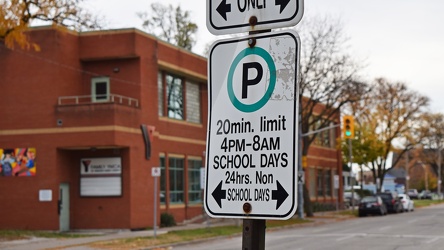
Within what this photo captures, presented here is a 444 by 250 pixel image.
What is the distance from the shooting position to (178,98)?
3909cm

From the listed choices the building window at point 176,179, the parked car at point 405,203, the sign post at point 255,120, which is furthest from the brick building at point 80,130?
the sign post at point 255,120

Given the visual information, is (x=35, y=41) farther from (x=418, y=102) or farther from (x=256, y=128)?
(x=418, y=102)

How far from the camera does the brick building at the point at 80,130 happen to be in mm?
31516

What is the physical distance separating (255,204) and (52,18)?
22952mm

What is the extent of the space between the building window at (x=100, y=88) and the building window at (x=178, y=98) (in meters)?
3.06

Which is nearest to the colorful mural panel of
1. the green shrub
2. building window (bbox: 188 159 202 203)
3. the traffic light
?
the green shrub

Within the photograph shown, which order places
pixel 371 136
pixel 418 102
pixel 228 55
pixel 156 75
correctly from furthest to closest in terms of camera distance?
pixel 418 102 < pixel 371 136 < pixel 156 75 < pixel 228 55

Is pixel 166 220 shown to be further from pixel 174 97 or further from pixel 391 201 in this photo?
pixel 391 201

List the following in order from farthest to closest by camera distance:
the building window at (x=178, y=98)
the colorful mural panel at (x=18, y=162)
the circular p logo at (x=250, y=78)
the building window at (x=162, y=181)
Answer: the building window at (x=178, y=98)
the building window at (x=162, y=181)
the colorful mural panel at (x=18, y=162)
the circular p logo at (x=250, y=78)

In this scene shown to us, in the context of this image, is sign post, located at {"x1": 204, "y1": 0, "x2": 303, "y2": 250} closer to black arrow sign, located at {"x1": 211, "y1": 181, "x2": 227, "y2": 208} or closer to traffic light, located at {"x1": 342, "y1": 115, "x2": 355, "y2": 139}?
black arrow sign, located at {"x1": 211, "y1": 181, "x2": 227, "y2": 208}

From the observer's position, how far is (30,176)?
105 ft

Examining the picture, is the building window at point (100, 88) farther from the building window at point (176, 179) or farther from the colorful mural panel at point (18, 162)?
the building window at point (176, 179)

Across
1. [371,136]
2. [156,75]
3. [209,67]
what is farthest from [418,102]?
[209,67]

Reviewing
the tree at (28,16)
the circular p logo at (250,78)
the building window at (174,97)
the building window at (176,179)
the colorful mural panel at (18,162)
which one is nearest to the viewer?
the circular p logo at (250,78)
